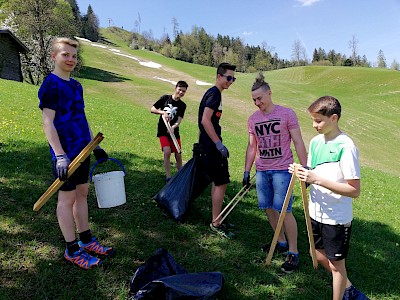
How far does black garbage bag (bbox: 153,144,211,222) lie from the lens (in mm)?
4211

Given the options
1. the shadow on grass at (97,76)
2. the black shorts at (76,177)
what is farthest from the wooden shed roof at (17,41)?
the black shorts at (76,177)

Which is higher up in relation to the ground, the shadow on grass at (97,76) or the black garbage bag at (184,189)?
the shadow on grass at (97,76)

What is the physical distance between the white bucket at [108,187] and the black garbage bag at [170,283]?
0.91 m

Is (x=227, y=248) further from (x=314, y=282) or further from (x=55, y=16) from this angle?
(x=55, y=16)

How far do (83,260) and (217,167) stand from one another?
1.88 meters

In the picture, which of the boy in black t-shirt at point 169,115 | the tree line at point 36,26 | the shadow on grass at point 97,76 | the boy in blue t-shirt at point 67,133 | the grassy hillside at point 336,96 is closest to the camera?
the boy in blue t-shirt at point 67,133

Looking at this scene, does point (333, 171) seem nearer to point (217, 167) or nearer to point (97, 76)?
point (217, 167)

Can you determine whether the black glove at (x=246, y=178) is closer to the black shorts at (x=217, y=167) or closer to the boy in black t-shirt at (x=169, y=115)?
the black shorts at (x=217, y=167)

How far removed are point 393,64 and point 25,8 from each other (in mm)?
104536

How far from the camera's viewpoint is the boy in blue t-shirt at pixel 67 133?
2.80m

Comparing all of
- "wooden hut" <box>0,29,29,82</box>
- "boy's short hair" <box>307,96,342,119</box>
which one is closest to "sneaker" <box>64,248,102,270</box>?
"boy's short hair" <box>307,96,342,119</box>

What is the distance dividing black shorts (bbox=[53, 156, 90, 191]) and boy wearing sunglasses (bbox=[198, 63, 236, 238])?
1.49m

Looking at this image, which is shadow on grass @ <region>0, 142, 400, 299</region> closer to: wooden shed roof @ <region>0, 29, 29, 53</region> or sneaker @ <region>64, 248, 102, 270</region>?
sneaker @ <region>64, 248, 102, 270</region>

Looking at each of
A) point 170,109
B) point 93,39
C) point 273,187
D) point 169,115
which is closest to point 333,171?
point 273,187
